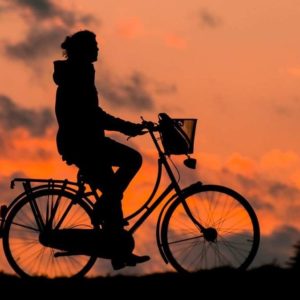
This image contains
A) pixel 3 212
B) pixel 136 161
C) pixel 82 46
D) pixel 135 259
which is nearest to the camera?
pixel 82 46

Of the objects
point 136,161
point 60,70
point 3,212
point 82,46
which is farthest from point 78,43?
point 3,212

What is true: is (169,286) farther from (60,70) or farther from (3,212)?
(60,70)

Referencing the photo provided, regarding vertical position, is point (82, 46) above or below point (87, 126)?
above

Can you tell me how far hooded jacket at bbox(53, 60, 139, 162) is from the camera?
486 inches

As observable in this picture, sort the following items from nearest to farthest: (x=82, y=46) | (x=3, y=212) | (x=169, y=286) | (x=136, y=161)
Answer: (x=169, y=286), (x=82, y=46), (x=136, y=161), (x=3, y=212)

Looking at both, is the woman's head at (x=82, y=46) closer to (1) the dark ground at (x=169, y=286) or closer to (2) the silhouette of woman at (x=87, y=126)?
(2) the silhouette of woman at (x=87, y=126)

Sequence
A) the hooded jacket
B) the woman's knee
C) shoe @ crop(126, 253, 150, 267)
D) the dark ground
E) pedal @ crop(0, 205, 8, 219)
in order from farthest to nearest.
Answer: pedal @ crop(0, 205, 8, 219), shoe @ crop(126, 253, 150, 267), the woman's knee, the hooded jacket, the dark ground

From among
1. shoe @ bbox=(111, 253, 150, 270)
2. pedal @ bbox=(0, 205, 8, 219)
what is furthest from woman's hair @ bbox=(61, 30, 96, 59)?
shoe @ bbox=(111, 253, 150, 270)

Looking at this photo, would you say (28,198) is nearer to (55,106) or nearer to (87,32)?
(55,106)

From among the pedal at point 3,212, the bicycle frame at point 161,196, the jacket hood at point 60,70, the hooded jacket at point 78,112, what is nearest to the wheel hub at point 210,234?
the bicycle frame at point 161,196

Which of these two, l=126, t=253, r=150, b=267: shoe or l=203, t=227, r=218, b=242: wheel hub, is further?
l=203, t=227, r=218, b=242: wheel hub

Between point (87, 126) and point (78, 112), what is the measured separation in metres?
0.20

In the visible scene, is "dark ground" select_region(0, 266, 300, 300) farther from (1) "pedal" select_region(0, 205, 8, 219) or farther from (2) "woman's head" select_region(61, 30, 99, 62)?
(2) "woman's head" select_region(61, 30, 99, 62)

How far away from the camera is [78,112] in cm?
1238
